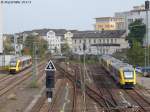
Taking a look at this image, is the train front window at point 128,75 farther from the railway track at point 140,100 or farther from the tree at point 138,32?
the tree at point 138,32

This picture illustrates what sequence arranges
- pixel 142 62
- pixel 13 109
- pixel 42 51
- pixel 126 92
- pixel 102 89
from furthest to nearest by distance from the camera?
1. pixel 42 51
2. pixel 142 62
3. pixel 102 89
4. pixel 126 92
5. pixel 13 109

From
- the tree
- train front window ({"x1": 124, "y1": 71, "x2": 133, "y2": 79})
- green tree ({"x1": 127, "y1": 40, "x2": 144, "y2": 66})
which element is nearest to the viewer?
train front window ({"x1": 124, "y1": 71, "x2": 133, "y2": 79})

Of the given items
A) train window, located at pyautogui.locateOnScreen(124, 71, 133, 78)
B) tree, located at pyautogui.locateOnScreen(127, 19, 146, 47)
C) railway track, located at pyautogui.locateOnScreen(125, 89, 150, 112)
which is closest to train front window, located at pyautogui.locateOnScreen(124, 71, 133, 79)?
train window, located at pyautogui.locateOnScreen(124, 71, 133, 78)

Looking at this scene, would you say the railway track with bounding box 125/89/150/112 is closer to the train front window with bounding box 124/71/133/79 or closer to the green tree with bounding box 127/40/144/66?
the train front window with bounding box 124/71/133/79

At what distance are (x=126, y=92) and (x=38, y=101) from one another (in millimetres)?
11740

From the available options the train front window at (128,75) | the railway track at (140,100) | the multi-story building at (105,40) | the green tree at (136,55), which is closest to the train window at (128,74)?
the train front window at (128,75)

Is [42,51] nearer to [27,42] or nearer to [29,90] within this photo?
[27,42]

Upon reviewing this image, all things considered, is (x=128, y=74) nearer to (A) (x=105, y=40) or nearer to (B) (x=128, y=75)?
(B) (x=128, y=75)

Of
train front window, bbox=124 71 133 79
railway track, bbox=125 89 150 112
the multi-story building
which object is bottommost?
railway track, bbox=125 89 150 112

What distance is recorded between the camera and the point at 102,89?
186 feet

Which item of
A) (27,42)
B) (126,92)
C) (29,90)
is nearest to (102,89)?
(126,92)

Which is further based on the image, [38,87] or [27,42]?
[27,42]

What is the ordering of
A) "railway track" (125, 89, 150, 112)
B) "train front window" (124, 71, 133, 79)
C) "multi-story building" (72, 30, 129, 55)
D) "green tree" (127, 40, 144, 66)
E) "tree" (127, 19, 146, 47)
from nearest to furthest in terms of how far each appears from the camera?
"railway track" (125, 89, 150, 112)
"train front window" (124, 71, 133, 79)
"green tree" (127, 40, 144, 66)
"tree" (127, 19, 146, 47)
"multi-story building" (72, 30, 129, 55)

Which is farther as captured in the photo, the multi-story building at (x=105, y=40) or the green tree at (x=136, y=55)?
the multi-story building at (x=105, y=40)
